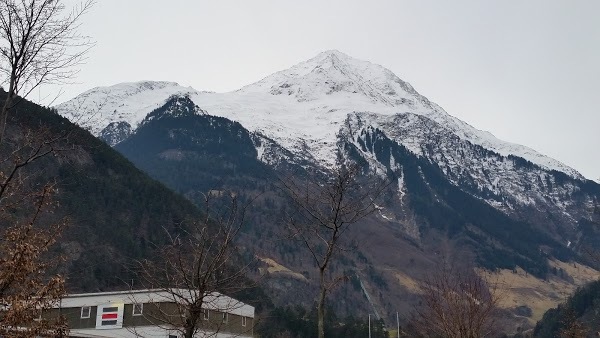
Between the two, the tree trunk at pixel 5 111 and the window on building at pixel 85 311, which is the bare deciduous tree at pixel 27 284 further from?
the window on building at pixel 85 311

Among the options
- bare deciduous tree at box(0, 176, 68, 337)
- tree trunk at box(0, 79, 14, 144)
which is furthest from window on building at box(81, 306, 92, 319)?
tree trunk at box(0, 79, 14, 144)

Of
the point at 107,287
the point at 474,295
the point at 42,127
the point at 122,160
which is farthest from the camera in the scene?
the point at 122,160

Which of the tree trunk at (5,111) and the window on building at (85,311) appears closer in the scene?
the tree trunk at (5,111)

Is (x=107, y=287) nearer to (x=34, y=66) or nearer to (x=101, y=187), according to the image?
(x=101, y=187)


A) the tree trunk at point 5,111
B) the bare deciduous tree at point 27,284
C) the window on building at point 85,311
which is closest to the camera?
→ the bare deciduous tree at point 27,284

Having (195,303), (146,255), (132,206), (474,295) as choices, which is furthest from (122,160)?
(195,303)

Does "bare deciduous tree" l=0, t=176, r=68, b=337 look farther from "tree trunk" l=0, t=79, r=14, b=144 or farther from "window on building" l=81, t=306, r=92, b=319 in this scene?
"window on building" l=81, t=306, r=92, b=319

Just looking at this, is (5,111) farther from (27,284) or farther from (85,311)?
(85,311)

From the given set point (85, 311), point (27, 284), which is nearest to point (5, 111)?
point (27, 284)

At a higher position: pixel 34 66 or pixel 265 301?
pixel 34 66

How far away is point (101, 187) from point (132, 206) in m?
10.7

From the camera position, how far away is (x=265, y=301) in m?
144

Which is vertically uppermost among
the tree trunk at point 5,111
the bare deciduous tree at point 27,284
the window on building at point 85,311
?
the tree trunk at point 5,111

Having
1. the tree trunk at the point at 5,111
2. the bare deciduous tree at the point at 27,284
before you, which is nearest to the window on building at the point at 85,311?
the bare deciduous tree at the point at 27,284
